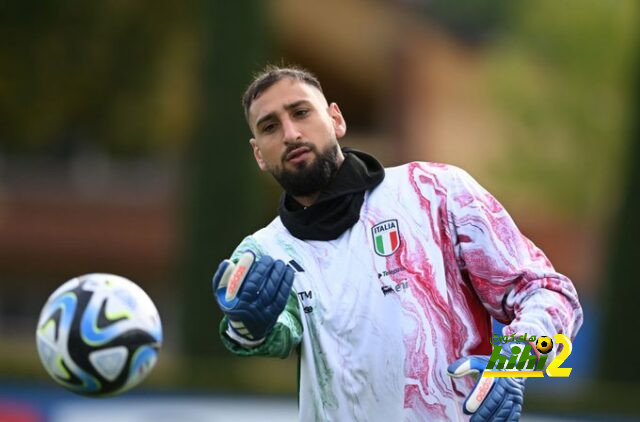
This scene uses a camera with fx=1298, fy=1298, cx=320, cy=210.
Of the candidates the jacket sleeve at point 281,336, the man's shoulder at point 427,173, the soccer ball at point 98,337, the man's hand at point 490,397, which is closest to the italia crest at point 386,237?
the man's shoulder at point 427,173

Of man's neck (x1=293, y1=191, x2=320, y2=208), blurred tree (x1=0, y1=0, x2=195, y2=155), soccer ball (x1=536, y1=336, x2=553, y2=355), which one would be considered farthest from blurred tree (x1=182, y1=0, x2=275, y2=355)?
soccer ball (x1=536, y1=336, x2=553, y2=355)

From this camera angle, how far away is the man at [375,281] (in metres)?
5.02

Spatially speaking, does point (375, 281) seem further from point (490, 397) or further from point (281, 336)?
point (490, 397)

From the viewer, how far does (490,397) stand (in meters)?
4.84

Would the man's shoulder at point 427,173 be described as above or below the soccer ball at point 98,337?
above

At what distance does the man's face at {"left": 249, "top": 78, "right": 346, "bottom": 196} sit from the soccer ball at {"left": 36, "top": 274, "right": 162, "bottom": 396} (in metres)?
1.18

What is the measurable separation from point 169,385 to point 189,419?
18.0 inches

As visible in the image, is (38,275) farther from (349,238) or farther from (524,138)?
(349,238)

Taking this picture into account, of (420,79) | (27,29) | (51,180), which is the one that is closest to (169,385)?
(27,29)

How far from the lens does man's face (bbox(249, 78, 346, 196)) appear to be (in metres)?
5.40

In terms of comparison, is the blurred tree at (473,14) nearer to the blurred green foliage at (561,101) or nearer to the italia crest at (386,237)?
the blurred green foliage at (561,101)

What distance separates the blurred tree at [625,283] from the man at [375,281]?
10.2 meters

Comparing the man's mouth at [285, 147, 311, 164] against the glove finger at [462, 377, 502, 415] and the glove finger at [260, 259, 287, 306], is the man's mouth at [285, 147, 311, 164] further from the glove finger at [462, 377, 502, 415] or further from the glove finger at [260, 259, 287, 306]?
the glove finger at [462, 377, 502, 415]

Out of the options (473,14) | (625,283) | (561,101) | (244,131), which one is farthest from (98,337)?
(473,14)
